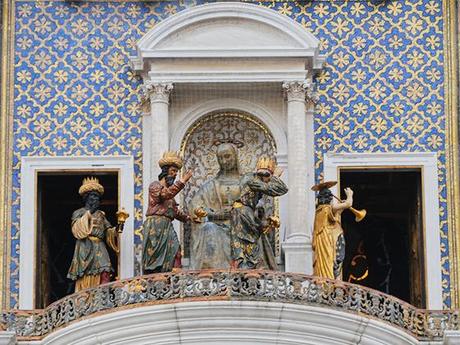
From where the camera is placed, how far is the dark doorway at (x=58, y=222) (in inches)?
1152

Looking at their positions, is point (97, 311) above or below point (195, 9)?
below

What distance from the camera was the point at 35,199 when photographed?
2903cm

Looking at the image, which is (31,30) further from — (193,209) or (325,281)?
(325,281)

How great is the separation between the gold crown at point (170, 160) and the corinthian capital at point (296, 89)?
171 cm

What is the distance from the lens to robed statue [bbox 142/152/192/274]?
27.7m

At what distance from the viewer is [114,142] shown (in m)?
29.3

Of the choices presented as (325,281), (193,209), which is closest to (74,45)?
(193,209)

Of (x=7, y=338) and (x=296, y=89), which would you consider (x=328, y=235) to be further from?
(x=7, y=338)

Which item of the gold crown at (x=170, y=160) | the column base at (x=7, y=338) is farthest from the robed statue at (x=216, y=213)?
the column base at (x=7, y=338)

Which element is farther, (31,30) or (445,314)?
(31,30)

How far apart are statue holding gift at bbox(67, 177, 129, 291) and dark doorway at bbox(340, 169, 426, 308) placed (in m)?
2.94

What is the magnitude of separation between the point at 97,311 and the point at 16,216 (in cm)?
237

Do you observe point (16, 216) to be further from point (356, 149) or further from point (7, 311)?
point (356, 149)

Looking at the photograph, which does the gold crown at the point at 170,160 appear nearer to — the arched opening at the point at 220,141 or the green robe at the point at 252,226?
the green robe at the point at 252,226
